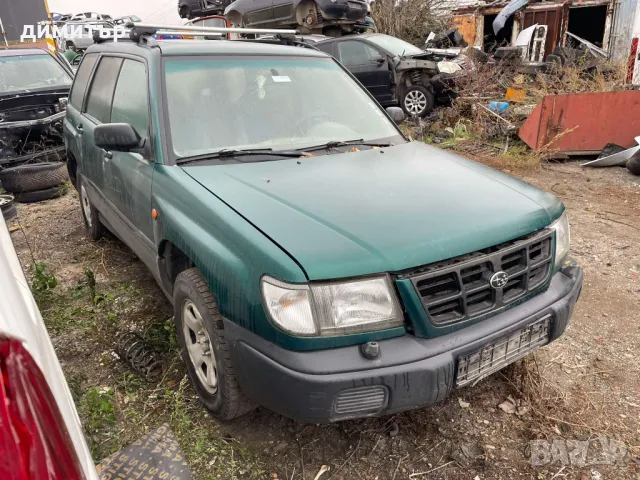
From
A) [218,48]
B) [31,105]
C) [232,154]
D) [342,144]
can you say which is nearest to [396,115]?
[342,144]

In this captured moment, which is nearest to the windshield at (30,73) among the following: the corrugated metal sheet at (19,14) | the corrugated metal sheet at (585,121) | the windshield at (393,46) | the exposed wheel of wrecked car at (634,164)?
the windshield at (393,46)

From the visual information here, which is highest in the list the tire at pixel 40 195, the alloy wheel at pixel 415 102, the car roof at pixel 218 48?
the car roof at pixel 218 48

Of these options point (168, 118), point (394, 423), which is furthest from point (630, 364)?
point (168, 118)

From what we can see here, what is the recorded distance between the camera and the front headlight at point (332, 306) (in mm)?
1763

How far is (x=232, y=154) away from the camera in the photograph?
2.65 m

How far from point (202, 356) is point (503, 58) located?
1055cm

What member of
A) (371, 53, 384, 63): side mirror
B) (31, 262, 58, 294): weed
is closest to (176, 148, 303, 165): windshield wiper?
(31, 262, 58, 294): weed

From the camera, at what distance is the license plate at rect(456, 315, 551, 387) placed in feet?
6.38

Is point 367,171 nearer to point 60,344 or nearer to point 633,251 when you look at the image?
point 60,344

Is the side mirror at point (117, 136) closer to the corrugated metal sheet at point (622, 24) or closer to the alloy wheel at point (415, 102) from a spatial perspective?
the alloy wheel at point (415, 102)

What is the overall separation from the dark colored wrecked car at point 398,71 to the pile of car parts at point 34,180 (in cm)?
576

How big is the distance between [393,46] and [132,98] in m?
7.81

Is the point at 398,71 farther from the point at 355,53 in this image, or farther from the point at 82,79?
the point at 82,79

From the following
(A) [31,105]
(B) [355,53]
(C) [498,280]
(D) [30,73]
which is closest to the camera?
(C) [498,280]
